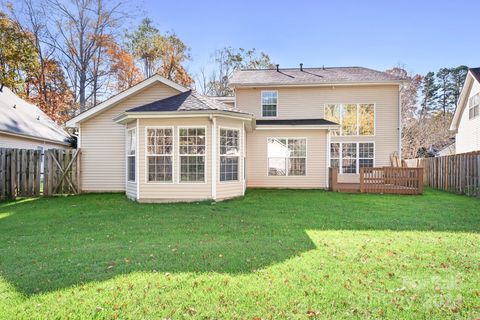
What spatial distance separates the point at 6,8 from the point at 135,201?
23.4 m

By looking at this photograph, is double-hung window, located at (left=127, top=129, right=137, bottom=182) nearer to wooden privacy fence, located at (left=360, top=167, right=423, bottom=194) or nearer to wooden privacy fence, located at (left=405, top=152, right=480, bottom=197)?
wooden privacy fence, located at (left=360, top=167, right=423, bottom=194)

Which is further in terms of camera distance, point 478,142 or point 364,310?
point 478,142

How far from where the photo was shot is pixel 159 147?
10.4m

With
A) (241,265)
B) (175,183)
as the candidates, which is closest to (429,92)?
(175,183)

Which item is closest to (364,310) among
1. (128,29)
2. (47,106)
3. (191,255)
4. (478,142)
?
(191,255)

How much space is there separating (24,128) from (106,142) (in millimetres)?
6461

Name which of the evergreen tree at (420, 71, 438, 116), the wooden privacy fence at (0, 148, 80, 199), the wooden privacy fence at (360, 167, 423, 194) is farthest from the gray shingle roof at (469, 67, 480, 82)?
the evergreen tree at (420, 71, 438, 116)

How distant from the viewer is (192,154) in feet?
33.7

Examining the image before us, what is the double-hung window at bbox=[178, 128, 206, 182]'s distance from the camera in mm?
10273

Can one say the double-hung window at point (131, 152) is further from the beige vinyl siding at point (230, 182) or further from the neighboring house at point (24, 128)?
the neighboring house at point (24, 128)

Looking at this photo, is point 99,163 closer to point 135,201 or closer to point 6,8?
point 135,201

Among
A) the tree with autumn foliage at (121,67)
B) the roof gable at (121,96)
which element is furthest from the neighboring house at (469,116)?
the tree with autumn foliage at (121,67)

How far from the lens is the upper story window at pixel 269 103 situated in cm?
1708

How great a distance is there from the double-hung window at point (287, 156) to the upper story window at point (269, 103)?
9.03ft
